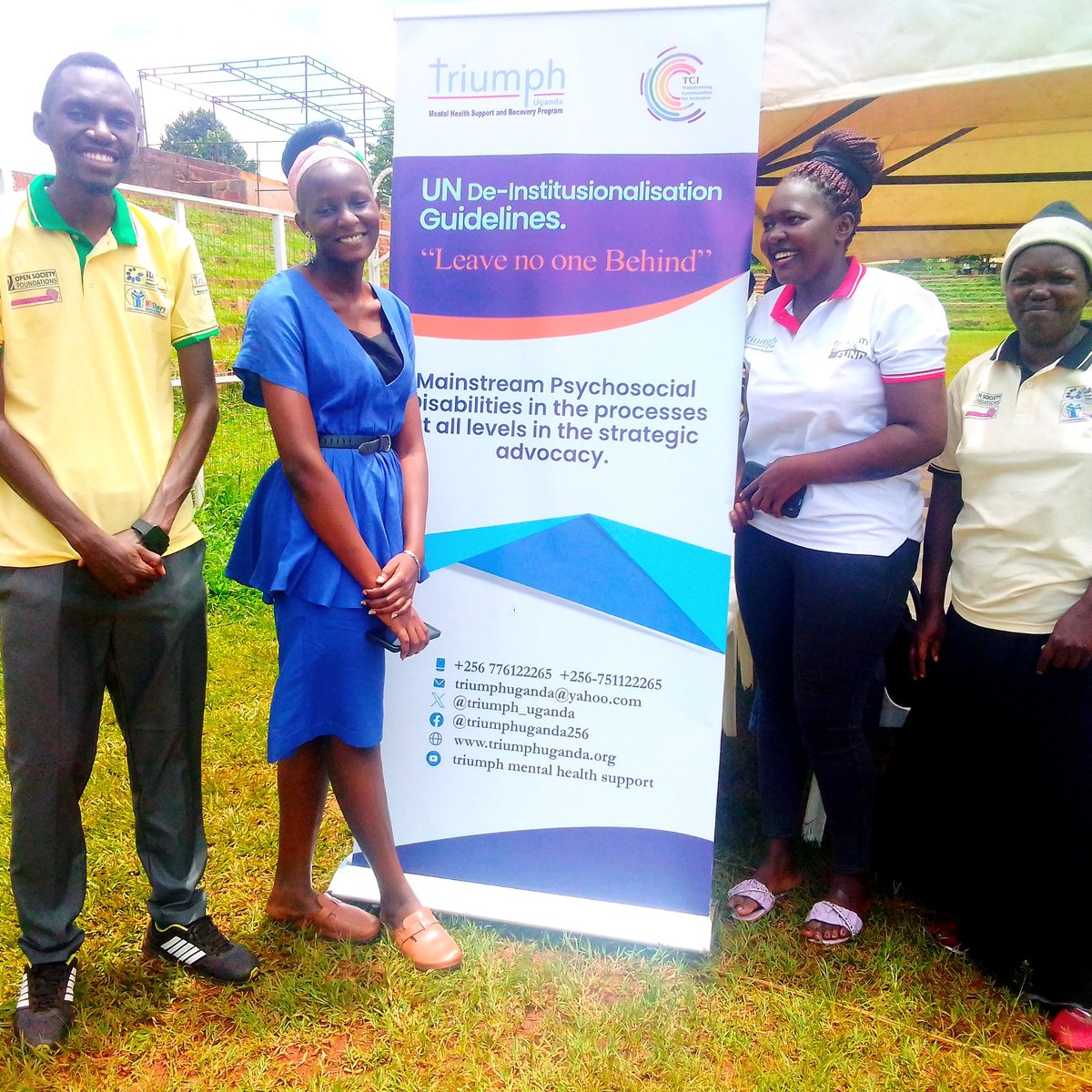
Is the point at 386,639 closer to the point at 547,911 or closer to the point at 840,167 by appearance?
the point at 547,911

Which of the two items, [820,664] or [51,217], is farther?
[820,664]

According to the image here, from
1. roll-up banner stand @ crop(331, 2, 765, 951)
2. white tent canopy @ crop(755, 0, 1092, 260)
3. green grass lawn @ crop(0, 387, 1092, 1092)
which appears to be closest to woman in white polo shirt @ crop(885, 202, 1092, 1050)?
green grass lawn @ crop(0, 387, 1092, 1092)

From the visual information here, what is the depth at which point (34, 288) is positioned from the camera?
1.83 m

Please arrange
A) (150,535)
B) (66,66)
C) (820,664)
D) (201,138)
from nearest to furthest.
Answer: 1. (66,66)
2. (150,535)
3. (820,664)
4. (201,138)

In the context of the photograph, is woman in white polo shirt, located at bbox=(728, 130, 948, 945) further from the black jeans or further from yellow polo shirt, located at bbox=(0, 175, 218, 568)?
yellow polo shirt, located at bbox=(0, 175, 218, 568)

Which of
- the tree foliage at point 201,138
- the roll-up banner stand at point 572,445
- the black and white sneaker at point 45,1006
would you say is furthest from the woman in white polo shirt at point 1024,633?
the tree foliage at point 201,138

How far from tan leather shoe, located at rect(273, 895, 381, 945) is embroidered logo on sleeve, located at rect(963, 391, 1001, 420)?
6.75ft

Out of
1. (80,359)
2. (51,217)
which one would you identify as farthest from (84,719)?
(51,217)

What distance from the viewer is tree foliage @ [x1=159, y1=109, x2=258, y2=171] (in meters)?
38.5

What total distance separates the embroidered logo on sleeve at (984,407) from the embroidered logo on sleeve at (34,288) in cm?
212

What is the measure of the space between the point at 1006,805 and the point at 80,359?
246 centimetres

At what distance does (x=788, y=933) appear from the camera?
8.01 feet

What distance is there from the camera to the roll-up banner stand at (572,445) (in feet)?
7.13

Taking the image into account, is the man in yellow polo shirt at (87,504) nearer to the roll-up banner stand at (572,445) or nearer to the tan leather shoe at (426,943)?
the tan leather shoe at (426,943)
